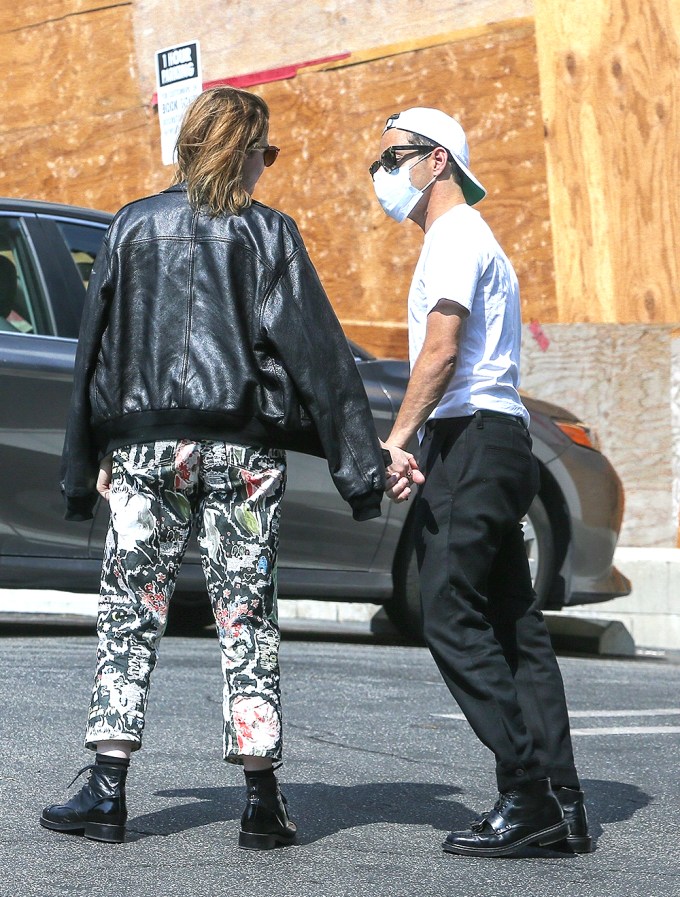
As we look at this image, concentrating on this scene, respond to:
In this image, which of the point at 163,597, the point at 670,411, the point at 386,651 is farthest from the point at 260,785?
the point at 670,411

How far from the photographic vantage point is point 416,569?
24.2 feet

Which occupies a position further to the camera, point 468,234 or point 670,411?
point 670,411

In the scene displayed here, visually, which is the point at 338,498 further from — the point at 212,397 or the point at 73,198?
the point at 73,198

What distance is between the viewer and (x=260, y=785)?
12.1ft

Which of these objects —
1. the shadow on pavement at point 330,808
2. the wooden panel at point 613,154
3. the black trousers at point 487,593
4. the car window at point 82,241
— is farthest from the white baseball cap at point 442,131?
the wooden panel at point 613,154

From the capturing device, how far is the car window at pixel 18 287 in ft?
22.7

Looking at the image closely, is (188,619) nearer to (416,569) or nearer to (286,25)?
(416,569)

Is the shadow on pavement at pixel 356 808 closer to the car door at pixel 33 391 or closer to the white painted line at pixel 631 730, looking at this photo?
the white painted line at pixel 631 730

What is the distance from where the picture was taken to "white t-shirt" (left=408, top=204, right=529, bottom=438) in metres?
3.79

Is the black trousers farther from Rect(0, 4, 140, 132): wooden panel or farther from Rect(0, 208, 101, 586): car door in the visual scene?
Rect(0, 4, 140, 132): wooden panel

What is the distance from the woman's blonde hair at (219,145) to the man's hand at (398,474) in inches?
26.2

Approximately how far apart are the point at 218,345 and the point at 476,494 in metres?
0.70

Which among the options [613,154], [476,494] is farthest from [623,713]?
[613,154]

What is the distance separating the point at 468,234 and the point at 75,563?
3490 millimetres
